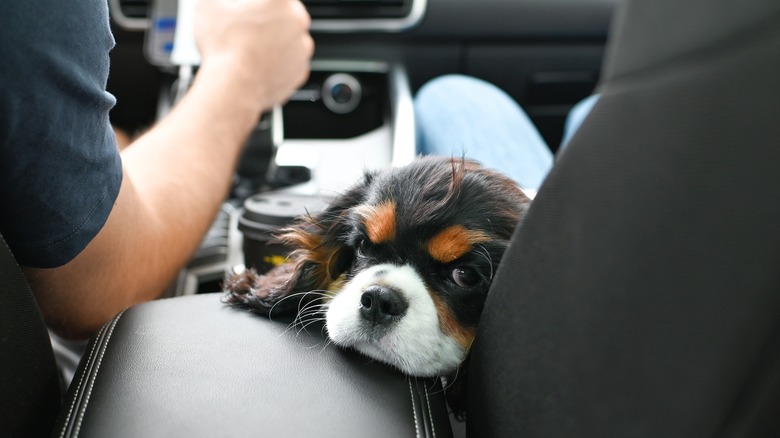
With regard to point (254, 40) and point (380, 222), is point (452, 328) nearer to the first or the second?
point (380, 222)

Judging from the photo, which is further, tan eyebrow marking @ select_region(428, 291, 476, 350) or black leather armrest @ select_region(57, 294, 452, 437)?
tan eyebrow marking @ select_region(428, 291, 476, 350)

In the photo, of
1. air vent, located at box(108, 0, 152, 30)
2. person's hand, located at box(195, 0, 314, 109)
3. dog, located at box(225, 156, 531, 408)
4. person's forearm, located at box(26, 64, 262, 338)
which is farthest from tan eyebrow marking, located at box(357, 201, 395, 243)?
air vent, located at box(108, 0, 152, 30)

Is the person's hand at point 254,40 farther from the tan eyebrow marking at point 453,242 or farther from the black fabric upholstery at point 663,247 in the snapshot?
the black fabric upholstery at point 663,247

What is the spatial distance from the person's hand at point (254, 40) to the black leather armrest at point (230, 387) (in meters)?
0.93

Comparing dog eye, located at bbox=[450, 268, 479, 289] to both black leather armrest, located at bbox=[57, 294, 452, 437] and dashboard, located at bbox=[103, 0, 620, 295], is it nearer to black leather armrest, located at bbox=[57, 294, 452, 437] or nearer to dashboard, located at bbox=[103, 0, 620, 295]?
black leather armrest, located at bbox=[57, 294, 452, 437]

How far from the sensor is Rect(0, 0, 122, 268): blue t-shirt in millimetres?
702

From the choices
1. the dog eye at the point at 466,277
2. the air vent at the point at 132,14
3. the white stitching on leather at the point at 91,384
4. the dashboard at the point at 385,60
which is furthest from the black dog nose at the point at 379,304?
the air vent at the point at 132,14

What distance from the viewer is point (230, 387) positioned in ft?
2.48

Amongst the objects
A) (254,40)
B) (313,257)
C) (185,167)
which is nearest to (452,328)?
(313,257)

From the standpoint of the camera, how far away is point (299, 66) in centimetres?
185

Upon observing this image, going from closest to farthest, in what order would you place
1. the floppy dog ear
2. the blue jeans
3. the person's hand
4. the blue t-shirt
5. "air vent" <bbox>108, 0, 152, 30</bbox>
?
the blue t-shirt
the floppy dog ear
the person's hand
the blue jeans
"air vent" <bbox>108, 0, 152, 30</bbox>

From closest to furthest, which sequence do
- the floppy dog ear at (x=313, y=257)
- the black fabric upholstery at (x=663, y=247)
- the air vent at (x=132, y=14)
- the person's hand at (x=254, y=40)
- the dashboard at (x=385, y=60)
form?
the black fabric upholstery at (x=663, y=247) → the floppy dog ear at (x=313, y=257) → the person's hand at (x=254, y=40) → the dashboard at (x=385, y=60) → the air vent at (x=132, y=14)

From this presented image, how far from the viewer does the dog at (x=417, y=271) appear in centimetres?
95

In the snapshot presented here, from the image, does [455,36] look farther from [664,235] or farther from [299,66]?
[664,235]
